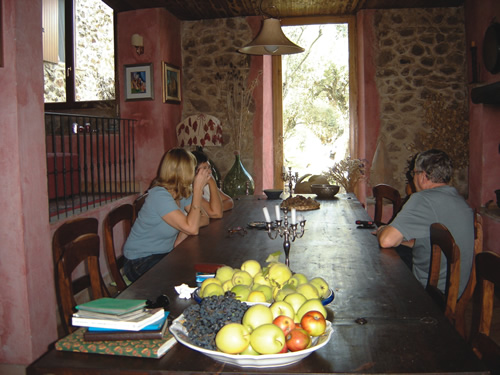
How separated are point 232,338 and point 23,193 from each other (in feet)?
6.99

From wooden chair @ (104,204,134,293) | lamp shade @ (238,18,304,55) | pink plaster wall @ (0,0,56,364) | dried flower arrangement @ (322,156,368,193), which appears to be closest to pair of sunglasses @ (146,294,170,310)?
wooden chair @ (104,204,134,293)

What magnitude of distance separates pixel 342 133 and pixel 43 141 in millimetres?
4273

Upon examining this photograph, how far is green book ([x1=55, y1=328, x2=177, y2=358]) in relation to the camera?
125cm

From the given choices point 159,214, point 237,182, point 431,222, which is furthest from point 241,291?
point 237,182

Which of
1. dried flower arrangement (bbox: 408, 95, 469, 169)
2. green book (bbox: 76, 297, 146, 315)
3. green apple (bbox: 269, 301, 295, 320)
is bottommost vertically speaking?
green book (bbox: 76, 297, 146, 315)

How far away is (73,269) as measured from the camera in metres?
1.94

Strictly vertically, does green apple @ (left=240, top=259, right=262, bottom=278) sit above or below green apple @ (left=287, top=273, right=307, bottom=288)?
above

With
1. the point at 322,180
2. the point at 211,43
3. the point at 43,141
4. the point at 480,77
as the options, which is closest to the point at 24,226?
the point at 43,141

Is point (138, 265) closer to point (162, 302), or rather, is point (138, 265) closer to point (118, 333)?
point (162, 302)

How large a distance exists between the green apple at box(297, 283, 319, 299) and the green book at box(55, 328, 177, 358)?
0.37 metres

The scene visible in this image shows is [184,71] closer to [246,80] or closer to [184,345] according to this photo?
[246,80]

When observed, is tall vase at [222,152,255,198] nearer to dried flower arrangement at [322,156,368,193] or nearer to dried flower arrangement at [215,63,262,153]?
dried flower arrangement at [215,63,262,153]

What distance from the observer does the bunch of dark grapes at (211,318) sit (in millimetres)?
1191

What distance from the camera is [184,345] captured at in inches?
51.5
